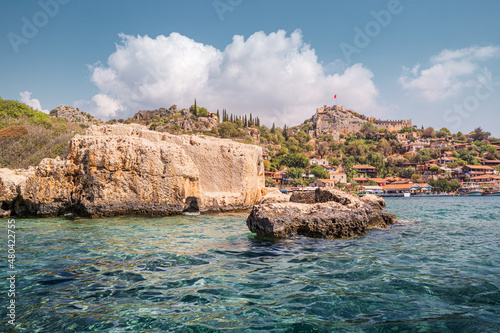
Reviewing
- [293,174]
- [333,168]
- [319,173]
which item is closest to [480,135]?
[333,168]

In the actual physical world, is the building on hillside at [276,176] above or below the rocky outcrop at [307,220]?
above

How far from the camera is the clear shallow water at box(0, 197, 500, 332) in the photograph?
3131 mm

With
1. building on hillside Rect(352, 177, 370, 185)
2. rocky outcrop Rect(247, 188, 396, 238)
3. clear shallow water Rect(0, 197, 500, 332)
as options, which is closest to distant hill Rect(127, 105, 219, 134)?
building on hillside Rect(352, 177, 370, 185)

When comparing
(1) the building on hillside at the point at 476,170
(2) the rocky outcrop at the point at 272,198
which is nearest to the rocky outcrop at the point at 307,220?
(2) the rocky outcrop at the point at 272,198

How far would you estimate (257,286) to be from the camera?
427cm

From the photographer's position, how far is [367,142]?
518 feet

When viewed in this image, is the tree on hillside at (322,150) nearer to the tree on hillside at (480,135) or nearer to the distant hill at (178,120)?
the distant hill at (178,120)

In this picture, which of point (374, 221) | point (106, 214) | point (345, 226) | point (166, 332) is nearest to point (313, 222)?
point (345, 226)

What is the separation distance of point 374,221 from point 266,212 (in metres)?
4.77

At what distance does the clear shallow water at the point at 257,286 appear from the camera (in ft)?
10.3

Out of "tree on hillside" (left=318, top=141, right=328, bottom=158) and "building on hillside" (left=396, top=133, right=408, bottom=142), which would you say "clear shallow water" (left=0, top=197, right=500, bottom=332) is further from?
"building on hillside" (left=396, top=133, right=408, bottom=142)

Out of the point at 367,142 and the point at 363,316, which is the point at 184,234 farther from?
the point at 367,142

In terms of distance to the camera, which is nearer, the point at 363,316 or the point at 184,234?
the point at 363,316

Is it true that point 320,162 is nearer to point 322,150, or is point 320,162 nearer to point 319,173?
point 322,150
